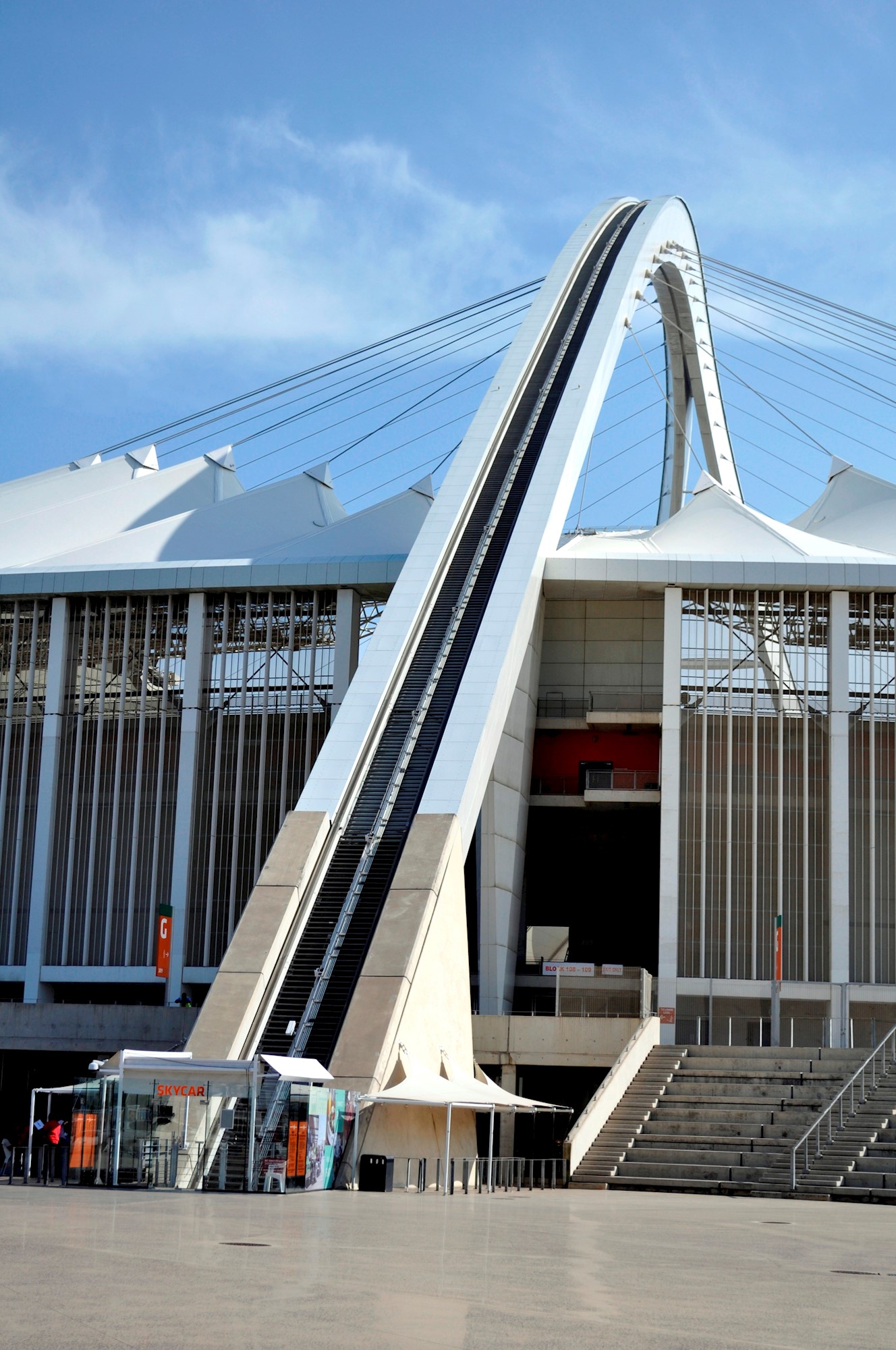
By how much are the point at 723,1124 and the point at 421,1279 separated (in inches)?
643

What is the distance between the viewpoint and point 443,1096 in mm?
21719

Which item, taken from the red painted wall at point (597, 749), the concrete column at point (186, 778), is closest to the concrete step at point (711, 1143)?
the concrete column at point (186, 778)

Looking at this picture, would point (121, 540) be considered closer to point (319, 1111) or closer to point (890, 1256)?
point (319, 1111)

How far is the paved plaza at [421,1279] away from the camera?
24.2ft

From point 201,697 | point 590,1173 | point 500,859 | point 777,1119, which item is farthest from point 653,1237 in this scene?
point 201,697

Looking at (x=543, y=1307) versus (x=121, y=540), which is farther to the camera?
(x=121, y=540)

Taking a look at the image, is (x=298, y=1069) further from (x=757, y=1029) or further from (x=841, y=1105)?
(x=757, y=1029)

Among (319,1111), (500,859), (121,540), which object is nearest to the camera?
(319,1111)

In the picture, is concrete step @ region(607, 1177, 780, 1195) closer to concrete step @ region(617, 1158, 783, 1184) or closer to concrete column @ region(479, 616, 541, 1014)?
concrete step @ region(617, 1158, 783, 1184)

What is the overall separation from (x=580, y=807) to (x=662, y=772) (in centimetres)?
480

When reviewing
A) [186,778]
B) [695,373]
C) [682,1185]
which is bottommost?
[682,1185]

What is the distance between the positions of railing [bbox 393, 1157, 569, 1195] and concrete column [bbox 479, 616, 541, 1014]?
879cm

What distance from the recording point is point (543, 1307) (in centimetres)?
851

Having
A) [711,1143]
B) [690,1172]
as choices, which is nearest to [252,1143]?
[690,1172]
